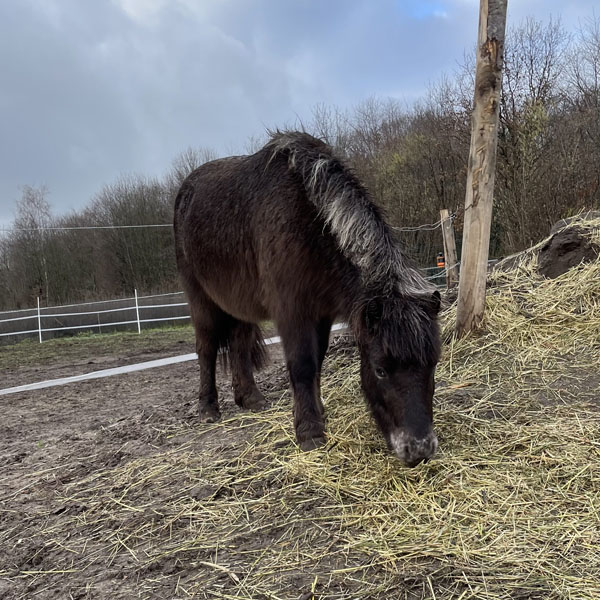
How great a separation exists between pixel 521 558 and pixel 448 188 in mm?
19823

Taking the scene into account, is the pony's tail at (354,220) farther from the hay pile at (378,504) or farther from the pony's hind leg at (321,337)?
the hay pile at (378,504)

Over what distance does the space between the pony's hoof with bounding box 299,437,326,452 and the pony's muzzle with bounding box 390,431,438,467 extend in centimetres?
72

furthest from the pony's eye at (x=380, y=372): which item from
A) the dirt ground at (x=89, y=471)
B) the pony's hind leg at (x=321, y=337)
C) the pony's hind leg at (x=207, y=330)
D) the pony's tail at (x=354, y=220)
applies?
the pony's hind leg at (x=207, y=330)

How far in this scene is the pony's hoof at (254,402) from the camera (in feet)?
15.1

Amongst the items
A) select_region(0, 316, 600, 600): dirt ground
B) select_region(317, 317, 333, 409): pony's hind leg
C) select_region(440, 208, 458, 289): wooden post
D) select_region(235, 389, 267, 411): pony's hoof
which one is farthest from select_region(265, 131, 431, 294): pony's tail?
select_region(440, 208, 458, 289): wooden post

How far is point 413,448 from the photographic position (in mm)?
2619

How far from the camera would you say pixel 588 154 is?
44.2 ft

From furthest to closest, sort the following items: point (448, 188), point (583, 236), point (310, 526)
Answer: point (448, 188)
point (583, 236)
point (310, 526)

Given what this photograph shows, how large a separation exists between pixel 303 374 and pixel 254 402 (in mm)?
1368

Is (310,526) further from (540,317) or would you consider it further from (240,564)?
(540,317)

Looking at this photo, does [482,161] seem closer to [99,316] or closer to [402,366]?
[402,366]

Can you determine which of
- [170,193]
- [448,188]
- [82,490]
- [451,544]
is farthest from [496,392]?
[170,193]

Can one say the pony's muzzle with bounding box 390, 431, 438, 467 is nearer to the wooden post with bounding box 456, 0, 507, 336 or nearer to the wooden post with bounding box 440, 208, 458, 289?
the wooden post with bounding box 456, 0, 507, 336

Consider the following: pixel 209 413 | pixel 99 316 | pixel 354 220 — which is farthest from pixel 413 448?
pixel 99 316
